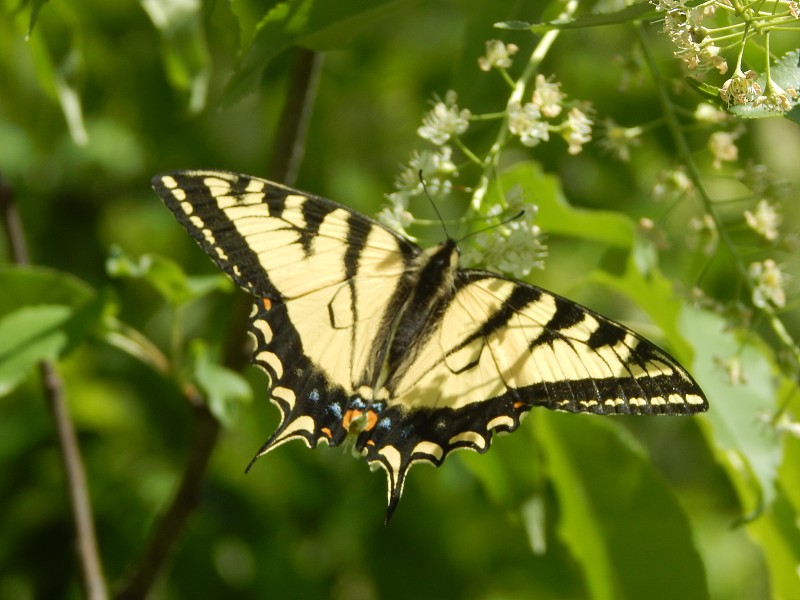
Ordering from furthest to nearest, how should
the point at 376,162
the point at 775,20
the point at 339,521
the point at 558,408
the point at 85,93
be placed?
the point at 376,162 → the point at 339,521 → the point at 85,93 → the point at 558,408 → the point at 775,20

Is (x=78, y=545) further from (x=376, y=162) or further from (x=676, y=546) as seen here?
(x=376, y=162)

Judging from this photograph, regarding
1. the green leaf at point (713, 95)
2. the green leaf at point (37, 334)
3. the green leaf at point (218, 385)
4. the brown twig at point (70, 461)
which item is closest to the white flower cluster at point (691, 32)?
the green leaf at point (713, 95)

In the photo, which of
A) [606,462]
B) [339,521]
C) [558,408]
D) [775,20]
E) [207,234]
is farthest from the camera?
[339,521]

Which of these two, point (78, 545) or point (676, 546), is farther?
point (78, 545)

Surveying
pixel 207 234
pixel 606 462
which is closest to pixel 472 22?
pixel 207 234

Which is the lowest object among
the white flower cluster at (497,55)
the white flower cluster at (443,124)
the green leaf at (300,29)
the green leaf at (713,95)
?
the white flower cluster at (443,124)

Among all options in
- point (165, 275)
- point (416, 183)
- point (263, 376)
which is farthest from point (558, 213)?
point (263, 376)

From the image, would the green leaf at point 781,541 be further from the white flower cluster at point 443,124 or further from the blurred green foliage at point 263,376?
the white flower cluster at point 443,124
